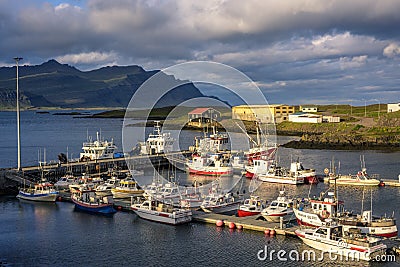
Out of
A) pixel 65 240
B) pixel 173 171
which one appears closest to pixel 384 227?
pixel 65 240

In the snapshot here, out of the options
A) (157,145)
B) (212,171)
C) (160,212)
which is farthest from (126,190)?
(157,145)

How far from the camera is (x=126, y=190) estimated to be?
104ft

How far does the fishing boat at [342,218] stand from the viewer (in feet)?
70.2

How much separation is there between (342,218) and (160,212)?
9.43 m

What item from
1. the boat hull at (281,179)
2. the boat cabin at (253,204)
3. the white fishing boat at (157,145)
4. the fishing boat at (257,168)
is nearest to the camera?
the boat cabin at (253,204)

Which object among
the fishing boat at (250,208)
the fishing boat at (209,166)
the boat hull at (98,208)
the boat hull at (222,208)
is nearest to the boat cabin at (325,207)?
the fishing boat at (250,208)

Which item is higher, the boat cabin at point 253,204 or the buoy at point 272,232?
the boat cabin at point 253,204

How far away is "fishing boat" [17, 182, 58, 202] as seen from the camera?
31.2 meters

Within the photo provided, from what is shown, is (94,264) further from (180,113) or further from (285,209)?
(180,113)

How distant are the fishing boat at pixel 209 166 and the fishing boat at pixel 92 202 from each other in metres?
15.8

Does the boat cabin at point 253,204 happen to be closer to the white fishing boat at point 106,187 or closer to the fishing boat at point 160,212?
the fishing boat at point 160,212

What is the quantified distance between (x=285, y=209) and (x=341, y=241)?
18.4ft

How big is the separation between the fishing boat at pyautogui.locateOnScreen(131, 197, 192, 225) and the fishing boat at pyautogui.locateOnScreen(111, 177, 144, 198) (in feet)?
14.6

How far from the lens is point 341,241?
792 inches
